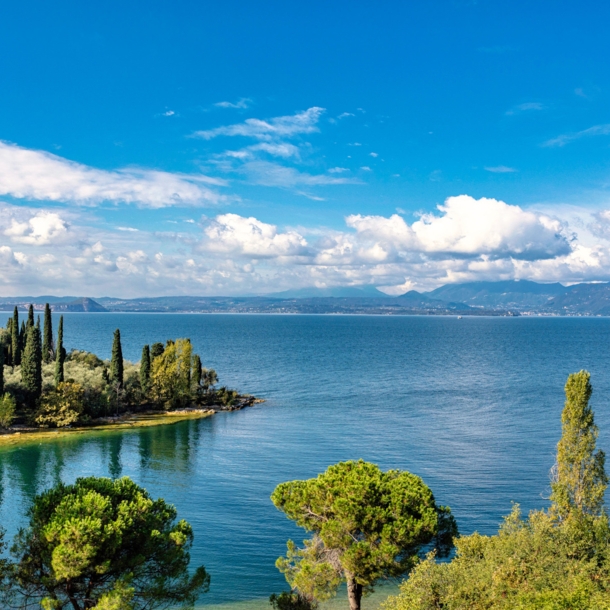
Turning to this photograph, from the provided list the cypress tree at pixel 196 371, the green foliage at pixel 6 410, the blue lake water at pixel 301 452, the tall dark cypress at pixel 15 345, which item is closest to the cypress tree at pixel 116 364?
the blue lake water at pixel 301 452

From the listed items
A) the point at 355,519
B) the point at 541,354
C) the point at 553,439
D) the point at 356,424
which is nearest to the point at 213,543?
the point at 355,519

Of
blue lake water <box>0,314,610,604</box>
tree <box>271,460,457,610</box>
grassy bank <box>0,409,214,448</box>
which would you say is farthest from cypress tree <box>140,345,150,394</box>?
tree <box>271,460,457,610</box>

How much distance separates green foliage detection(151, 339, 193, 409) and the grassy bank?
3402 millimetres

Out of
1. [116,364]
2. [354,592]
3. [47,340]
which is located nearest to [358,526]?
[354,592]

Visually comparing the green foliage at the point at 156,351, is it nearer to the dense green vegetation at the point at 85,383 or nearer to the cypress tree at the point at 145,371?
the dense green vegetation at the point at 85,383

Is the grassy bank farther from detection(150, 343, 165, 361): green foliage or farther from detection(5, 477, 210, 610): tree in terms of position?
detection(5, 477, 210, 610): tree

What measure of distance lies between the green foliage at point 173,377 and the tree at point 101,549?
67320mm

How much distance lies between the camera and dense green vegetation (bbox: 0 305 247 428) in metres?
74.8

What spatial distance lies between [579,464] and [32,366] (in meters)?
68.8

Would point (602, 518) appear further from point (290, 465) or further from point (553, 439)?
point (553, 439)

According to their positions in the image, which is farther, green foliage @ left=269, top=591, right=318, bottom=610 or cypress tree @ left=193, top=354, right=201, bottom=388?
cypress tree @ left=193, top=354, right=201, bottom=388

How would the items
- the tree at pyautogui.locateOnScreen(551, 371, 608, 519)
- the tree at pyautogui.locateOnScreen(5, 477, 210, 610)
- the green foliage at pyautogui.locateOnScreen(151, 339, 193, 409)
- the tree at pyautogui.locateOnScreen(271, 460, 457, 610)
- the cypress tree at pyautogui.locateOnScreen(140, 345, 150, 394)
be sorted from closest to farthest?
the tree at pyautogui.locateOnScreen(5, 477, 210, 610) < the tree at pyautogui.locateOnScreen(271, 460, 457, 610) < the tree at pyautogui.locateOnScreen(551, 371, 608, 519) < the cypress tree at pyautogui.locateOnScreen(140, 345, 150, 394) < the green foliage at pyautogui.locateOnScreen(151, 339, 193, 409)

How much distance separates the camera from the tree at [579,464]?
101 feet

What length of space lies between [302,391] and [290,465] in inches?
1882
